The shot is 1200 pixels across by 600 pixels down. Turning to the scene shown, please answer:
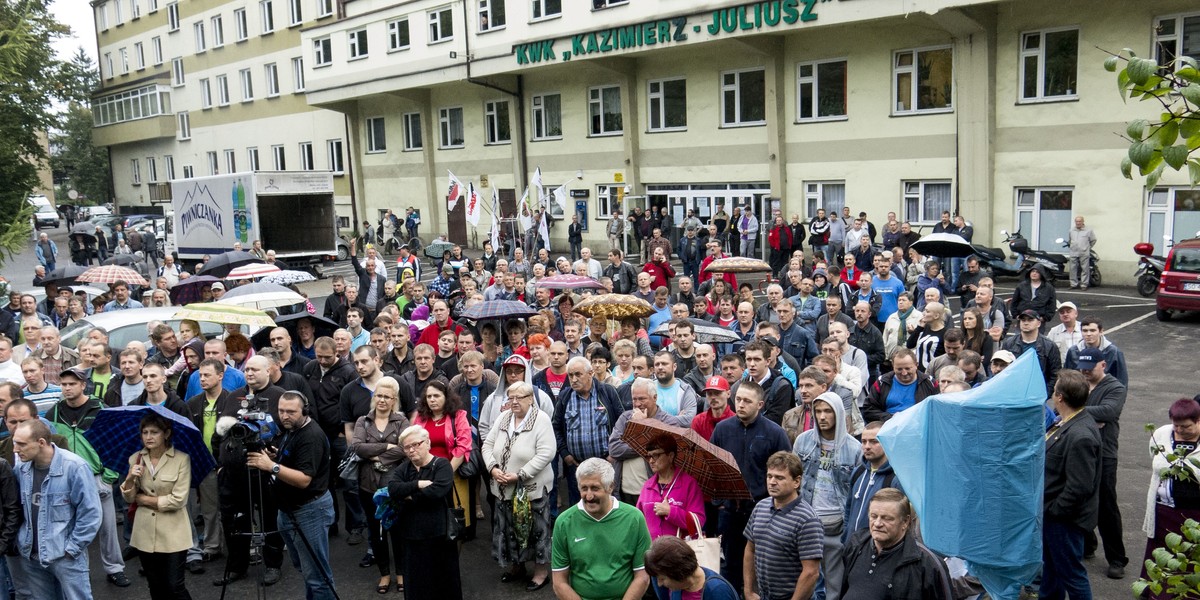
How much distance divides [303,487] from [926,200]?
64.4 ft

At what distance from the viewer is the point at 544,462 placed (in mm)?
7250

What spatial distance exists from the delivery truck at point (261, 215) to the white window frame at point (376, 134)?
9408 mm

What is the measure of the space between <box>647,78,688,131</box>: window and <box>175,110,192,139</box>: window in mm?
32358

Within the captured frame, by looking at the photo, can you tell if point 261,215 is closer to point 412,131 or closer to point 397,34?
point 412,131

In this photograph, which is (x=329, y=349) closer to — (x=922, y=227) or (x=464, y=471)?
(x=464, y=471)

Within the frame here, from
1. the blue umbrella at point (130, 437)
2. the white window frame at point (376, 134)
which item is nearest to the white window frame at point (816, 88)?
the white window frame at point (376, 134)

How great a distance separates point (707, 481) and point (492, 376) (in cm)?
311

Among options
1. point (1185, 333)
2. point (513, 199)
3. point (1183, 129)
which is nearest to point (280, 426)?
point (1183, 129)

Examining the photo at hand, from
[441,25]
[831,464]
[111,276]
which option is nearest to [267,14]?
[441,25]

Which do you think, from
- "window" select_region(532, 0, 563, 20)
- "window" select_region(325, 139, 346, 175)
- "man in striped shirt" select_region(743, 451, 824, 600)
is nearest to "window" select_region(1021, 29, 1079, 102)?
"window" select_region(532, 0, 563, 20)

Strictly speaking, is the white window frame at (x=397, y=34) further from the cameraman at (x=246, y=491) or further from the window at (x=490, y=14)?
the cameraman at (x=246, y=491)

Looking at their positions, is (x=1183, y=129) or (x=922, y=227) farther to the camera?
(x=922, y=227)

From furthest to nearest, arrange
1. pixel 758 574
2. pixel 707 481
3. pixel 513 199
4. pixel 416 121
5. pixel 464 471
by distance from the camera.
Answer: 1. pixel 416 121
2. pixel 513 199
3. pixel 464 471
4. pixel 707 481
5. pixel 758 574

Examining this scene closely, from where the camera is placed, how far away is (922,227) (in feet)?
75.6
